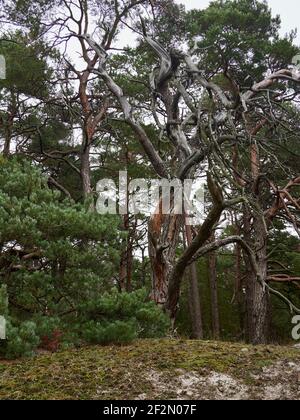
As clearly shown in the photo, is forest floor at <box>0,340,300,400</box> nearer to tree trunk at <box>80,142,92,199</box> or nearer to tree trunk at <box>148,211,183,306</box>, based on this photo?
tree trunk at <box>148,211,183,306</box>

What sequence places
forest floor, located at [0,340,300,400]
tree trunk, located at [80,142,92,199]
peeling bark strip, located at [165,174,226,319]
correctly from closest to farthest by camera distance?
forest floor, located at [0,340,300,400] < peeling bark strip, located at [165,174,226,319] < tree trunk, located at [80,142,92,199]

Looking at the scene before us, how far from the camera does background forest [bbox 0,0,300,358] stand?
6.21 metres

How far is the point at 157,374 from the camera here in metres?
5.05

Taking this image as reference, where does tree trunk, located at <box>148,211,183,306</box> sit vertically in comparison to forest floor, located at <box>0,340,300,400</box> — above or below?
above

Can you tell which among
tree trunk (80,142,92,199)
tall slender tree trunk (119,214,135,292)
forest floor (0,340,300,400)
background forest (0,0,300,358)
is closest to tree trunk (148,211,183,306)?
background forest (0,0,300,358)

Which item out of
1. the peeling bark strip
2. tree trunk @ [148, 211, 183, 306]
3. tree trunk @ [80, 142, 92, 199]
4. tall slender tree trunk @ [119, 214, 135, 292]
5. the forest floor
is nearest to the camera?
the forest floor

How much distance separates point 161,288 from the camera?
8.57 m

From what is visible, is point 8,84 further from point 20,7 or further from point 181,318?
point 181,318

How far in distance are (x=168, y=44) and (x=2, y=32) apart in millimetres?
4110

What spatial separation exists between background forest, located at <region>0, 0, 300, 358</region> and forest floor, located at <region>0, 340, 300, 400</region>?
0.52m

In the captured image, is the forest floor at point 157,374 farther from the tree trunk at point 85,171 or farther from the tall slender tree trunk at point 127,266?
the tall slender tree trunk at point 127,266

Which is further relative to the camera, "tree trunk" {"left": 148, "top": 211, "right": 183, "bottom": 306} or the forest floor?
"tree trunk" {"left": 148, "top": 211, "right": 183, "bottom": 306}

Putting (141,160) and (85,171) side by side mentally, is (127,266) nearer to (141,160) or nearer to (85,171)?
(141,160)

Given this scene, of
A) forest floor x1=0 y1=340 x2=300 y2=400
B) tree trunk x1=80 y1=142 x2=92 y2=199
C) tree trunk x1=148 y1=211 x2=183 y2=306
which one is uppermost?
tree trunk x1=80 y1=142 x2=92 y2=199
